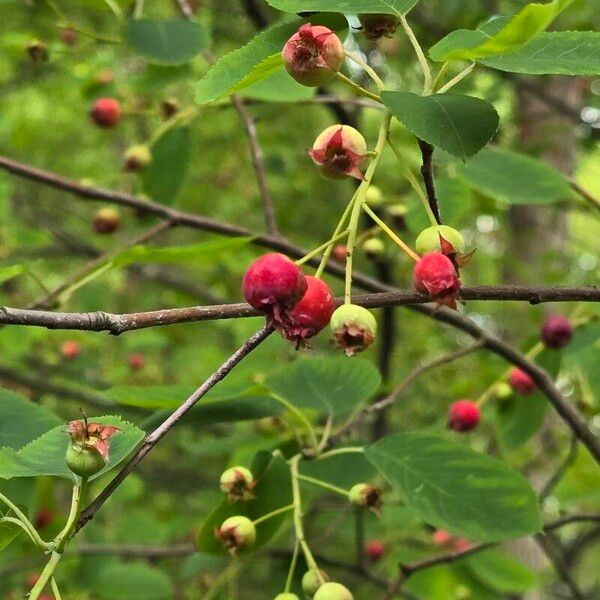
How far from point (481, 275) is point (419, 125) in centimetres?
499

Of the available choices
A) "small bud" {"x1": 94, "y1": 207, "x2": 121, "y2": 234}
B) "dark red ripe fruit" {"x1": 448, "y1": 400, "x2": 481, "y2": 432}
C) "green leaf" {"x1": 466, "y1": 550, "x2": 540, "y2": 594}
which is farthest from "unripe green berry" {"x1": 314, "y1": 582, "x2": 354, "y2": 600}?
"small bud" {"x1": 94, "y1": 207, "x2": 121, "y2": 234}

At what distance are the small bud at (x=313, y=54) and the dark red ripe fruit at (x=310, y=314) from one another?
0.66 ft

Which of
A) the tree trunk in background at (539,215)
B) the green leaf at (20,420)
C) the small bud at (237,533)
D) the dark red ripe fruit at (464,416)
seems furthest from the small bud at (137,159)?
the tree trunk in background at (539,215)

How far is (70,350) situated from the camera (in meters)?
3.52

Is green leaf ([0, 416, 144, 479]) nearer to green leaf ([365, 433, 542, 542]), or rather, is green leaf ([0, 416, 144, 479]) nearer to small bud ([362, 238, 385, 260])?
green leaf ([365, 433, 542, 542])

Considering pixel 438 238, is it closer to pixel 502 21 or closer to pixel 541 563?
pixel 502 21

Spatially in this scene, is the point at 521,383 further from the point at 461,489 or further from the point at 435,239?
the point at 435,239

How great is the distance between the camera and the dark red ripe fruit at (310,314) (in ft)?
2.38

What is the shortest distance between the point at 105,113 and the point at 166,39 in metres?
0.55

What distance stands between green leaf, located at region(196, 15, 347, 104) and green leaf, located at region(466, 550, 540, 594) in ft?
4.77

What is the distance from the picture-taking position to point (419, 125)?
2.54ft

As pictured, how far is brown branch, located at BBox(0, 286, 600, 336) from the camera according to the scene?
2.23ft

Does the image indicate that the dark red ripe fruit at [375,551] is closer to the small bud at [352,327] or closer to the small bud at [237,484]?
the small bud at [237,484]

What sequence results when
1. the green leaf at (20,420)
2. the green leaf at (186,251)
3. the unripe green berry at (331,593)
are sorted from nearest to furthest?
1. the unripe green berry at (331,593)
2. the green leaf at (20,420)
3. the green leaf at (186,251)
